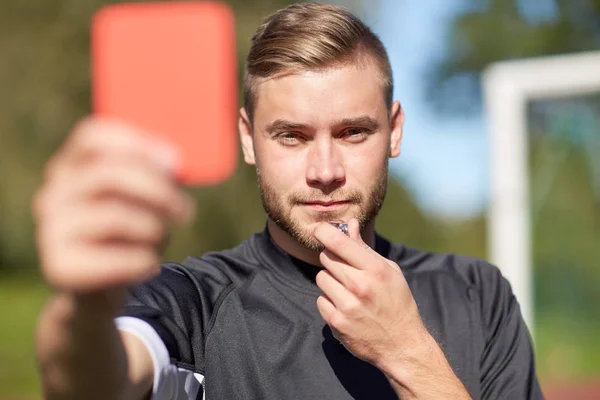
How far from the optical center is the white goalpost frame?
24.3 feet

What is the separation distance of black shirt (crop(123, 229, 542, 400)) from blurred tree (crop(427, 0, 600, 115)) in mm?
20273

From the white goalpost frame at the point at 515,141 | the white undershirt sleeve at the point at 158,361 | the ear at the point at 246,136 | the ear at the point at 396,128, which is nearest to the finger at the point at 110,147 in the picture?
the white undershirt sleeve at the point at 158,361

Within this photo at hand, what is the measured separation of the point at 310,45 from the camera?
2125mm

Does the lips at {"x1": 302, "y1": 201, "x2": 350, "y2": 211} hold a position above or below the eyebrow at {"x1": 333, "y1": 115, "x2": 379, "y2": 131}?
below

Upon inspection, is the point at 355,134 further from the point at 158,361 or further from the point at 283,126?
the point at 158,361

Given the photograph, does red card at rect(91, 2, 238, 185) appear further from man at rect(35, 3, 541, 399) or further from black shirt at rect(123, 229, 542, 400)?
black shirt at rect(123, 229, 542, 400)

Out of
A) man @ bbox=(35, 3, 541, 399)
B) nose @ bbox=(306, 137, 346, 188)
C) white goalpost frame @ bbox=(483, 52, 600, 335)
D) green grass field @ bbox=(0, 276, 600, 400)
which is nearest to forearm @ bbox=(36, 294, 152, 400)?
man @ bbox=(35, 3, 541, 399)

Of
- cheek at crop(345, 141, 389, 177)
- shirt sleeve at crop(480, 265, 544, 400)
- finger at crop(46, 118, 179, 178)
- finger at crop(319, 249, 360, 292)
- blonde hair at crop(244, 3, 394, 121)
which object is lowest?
shirt sleeve at crop(480, 265, 544, 400)

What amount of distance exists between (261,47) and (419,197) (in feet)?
78.1

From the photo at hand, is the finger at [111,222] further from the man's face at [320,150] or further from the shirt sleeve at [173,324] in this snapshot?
the man's face at [320,150]

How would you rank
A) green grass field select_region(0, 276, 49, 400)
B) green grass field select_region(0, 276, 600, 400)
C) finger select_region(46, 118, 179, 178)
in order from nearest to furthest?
finger select_region(46, 118, 179, 178), green grass field select_region(0, 276, 600, 400), green grass field select_region(0, 276, 49, 400)

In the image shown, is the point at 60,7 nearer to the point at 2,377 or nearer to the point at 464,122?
the point at 2,377

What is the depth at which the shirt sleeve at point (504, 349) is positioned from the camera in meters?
2.08

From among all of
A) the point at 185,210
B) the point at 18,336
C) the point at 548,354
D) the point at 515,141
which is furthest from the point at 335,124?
the point at 18,336
